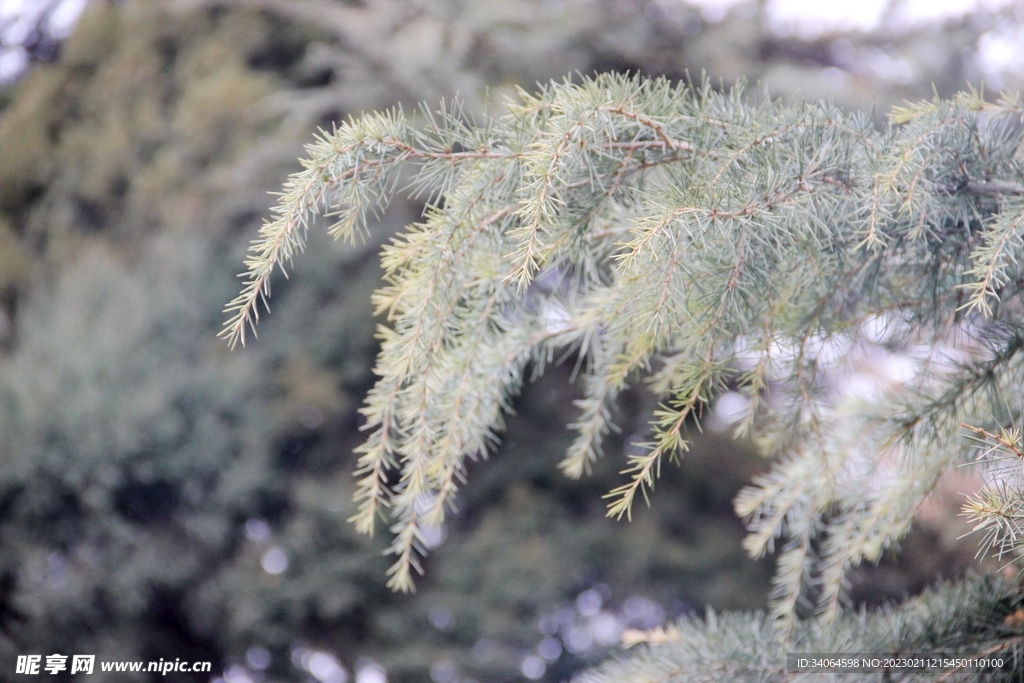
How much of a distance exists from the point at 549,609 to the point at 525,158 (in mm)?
1689

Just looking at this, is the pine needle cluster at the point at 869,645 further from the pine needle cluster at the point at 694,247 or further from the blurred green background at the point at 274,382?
the blurred green background at the point at 274,382

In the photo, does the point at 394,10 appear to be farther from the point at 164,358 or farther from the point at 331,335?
the point at 164,358

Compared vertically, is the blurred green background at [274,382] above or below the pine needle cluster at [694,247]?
below

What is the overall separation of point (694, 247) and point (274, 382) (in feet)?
5.43

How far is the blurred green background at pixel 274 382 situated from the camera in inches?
64.1

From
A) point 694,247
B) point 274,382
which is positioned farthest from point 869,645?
point 274,382

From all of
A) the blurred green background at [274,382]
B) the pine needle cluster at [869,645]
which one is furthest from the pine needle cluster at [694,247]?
the blurred green background at [274,382]

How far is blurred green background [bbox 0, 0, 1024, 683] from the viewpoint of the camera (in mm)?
1629

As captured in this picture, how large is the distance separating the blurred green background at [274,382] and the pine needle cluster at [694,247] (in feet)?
4.01

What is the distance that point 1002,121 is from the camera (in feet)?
Answer: 1.96

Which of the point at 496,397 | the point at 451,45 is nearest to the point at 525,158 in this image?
the point at 496,397

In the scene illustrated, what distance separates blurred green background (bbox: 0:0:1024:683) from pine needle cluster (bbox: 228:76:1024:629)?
122cm

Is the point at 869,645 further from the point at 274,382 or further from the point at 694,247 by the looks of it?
the point at 274,382

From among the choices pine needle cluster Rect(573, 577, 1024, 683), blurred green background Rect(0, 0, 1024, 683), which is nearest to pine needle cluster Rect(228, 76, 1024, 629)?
pine needle cluster Rect(573, 577, 1024, 683)
